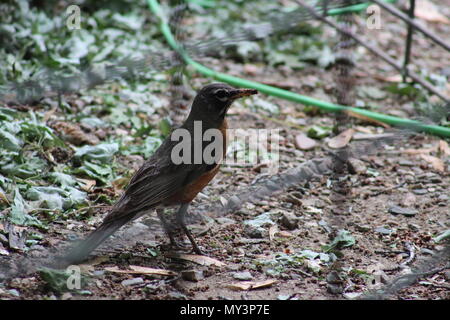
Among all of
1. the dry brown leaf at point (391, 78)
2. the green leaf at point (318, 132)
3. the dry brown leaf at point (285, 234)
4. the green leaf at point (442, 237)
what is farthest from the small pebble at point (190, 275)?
the dry brown leaf at point (391, 78)

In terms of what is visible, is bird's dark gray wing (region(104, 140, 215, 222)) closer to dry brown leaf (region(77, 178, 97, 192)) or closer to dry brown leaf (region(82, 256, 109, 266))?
dry brown leaf (region(82, 256, 109, 266))

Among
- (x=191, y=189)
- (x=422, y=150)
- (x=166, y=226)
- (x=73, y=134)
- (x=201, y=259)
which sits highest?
(x=73, y=134)

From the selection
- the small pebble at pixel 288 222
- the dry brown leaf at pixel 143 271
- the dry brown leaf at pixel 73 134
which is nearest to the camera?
the dry brown leaf at pixel 143 271

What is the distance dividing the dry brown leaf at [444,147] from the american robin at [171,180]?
2719 millimetres

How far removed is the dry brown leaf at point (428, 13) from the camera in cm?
1091

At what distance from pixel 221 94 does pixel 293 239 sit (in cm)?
141

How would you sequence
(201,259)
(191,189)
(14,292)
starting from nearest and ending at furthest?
(14,292) < (201,259) < (191,189)

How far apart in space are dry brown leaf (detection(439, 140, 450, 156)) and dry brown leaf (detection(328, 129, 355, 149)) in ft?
3.22

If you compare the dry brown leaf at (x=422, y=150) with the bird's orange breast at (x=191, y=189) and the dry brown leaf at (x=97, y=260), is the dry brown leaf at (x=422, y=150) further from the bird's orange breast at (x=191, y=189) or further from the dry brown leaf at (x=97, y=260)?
the dry brown leaf at (x=97, y=260)

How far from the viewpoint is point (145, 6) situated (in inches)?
401

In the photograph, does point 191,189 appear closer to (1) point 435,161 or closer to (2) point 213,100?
(2) point 213,100

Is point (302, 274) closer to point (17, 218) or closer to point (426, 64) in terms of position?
point (17, 218)

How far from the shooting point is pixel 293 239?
5.60 metres

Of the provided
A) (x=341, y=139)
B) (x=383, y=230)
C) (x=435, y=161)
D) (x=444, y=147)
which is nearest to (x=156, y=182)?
(x=383, y=230)
